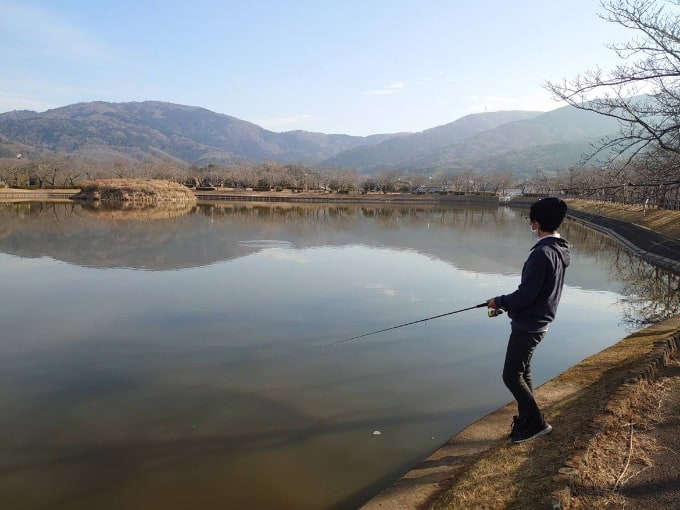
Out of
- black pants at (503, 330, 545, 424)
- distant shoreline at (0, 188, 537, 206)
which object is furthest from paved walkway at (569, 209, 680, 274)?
distant shoreline at (0, 188, 537, 206)

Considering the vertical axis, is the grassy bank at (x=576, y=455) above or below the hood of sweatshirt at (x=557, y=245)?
below

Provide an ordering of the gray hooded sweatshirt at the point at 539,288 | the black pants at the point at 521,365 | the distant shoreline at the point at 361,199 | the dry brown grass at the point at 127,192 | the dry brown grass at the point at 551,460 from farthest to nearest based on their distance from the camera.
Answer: the distant shoreline at the point at 361,199 → the dry brown grass at the point at 127,192 → the black pants at the point at 521,365 → the gray hooded sweatshirt at the point at 539,288 → the dry brown grass at the point at 551,460

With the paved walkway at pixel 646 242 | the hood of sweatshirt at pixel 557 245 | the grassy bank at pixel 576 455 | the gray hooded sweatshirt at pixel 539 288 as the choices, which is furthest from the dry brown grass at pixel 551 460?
the paved walkway at pixel 646 242

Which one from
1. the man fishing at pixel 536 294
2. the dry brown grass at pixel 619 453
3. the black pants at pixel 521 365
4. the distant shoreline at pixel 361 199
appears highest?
the distant shoreline at pixel 361 199

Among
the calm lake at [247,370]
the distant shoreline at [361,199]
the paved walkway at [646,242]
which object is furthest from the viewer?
the distant shoreline at [361,199]

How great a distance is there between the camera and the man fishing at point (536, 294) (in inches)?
134

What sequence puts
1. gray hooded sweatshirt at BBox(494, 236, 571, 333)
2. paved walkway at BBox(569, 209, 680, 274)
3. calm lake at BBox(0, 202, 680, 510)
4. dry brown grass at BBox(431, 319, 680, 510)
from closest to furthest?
1. dry brown grass at BBox(431, 319, 680, 510)
2. gray hooded sweatshirt at BBox(494, 236, 571, 333)
3. calm lake at BBox(0, 202, 680, 510)
4. paved walkway at BBox(569, 209, 680, 274)

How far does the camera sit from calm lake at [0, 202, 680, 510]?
13.7 feet

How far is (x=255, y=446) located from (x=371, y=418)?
129 cm

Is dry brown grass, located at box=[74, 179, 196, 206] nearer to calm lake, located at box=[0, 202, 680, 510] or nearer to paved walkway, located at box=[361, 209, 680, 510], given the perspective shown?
calm lake, located at box=[0, 202, 680, 510]

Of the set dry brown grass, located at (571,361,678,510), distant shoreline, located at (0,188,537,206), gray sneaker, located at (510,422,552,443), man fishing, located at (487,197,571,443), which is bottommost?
gray sneaker, located at (510,422,552,443)

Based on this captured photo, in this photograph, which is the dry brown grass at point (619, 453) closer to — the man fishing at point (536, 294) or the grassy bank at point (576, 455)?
the grassy bank at point (576, 455)

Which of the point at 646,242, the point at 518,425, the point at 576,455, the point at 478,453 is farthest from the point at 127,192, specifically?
the point at 576,455

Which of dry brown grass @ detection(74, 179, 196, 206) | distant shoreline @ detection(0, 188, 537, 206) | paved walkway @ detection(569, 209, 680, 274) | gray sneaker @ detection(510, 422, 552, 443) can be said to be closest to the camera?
gray sneaker @ detection(510, 422, 552, 443)
